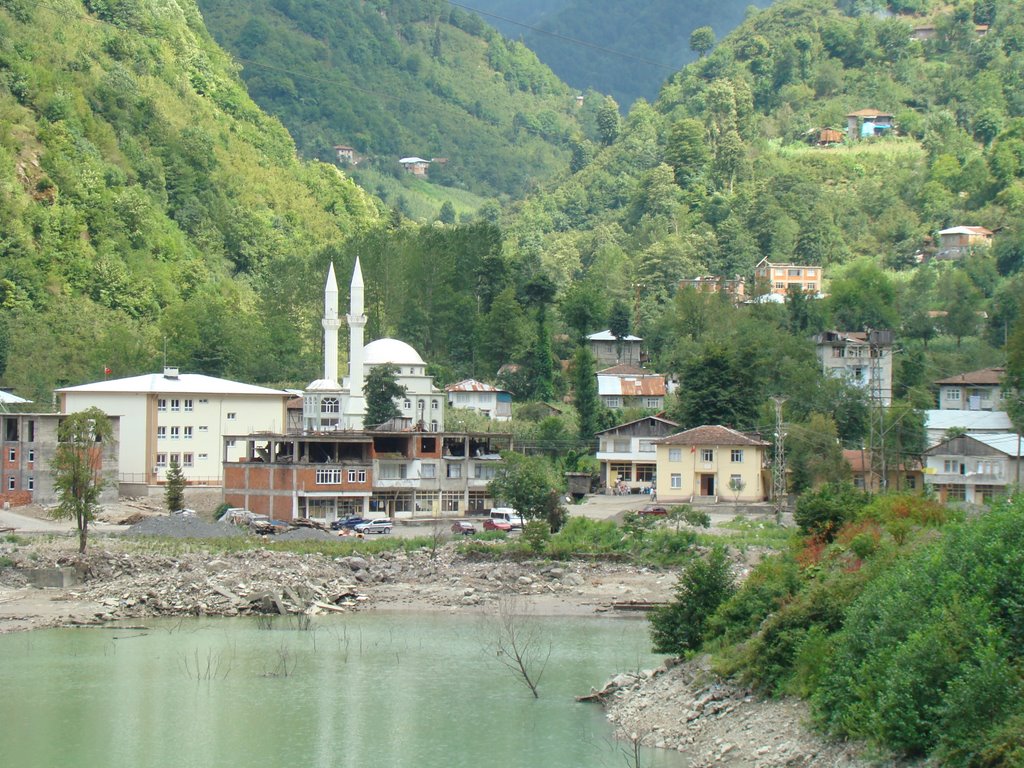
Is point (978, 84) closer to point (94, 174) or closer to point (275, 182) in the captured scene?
point (275, 182)

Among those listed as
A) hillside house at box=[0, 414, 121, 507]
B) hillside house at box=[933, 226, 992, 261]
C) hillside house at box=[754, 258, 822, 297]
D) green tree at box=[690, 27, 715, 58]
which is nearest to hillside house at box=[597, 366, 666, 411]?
hillside house at box=[0, 414, 121, 507]

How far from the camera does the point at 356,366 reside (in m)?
65.8

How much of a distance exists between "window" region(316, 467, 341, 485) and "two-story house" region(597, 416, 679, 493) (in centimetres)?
1045

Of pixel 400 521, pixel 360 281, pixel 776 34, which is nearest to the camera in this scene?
pixel 400 521

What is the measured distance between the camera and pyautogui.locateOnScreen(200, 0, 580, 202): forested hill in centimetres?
17238

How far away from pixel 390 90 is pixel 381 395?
123557 mm

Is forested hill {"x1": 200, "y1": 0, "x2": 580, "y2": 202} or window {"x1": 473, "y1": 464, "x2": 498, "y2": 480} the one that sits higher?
forested hill {"x1": 200, "y1": 0, "x2": 580, "y2": 202}

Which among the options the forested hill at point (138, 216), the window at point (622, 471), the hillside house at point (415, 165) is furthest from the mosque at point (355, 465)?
the hillside house at point (415, 165)

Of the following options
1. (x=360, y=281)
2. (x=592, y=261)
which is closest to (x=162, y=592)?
(x=360, y=281)

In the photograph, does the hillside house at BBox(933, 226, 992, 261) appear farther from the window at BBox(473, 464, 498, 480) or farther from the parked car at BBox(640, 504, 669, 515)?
the parked car at BBox(640, 504, 669, 515)

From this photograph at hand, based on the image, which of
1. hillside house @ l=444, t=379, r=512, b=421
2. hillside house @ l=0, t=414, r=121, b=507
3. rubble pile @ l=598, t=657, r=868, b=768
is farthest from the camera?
hillside house @ l=444, t=379, r=512, b=421

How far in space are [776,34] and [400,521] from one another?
283 feet

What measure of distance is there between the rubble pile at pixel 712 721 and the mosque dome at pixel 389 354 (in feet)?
122

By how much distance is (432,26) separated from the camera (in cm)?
19275
